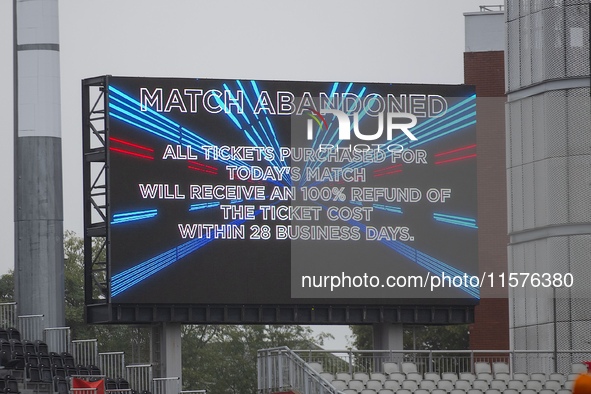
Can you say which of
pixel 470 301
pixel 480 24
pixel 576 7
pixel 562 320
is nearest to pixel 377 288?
pixel 470 301

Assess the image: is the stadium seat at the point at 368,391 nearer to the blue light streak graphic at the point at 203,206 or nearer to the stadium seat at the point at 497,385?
the stadium seat at the point at 497,385

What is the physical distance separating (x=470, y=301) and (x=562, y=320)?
1.83 m

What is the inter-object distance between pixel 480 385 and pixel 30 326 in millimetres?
9966

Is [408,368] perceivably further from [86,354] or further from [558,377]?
[86,354]

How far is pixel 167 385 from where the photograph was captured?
27.8 m

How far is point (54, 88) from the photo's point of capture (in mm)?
32219

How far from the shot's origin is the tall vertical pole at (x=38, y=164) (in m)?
31.2

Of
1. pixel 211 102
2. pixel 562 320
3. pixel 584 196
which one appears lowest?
pixel 562 320

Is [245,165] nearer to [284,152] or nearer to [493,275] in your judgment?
[284,152]

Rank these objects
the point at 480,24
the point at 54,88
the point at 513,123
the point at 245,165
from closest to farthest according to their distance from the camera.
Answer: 1. the point at 245,165
2. the point at 513,123
3. the point at 54,88
4. the point at 480,24

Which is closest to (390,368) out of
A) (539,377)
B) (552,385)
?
(539,377)

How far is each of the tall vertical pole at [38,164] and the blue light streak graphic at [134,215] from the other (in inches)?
179

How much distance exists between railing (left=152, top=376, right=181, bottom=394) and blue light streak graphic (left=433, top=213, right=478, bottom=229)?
5850 mm

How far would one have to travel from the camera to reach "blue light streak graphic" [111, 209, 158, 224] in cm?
2711
